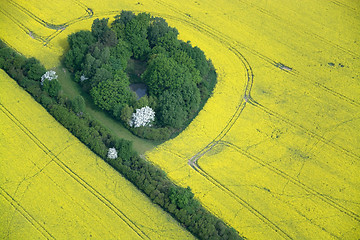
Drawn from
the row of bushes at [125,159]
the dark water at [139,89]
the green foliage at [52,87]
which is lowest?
the row of bushes at [125,159]

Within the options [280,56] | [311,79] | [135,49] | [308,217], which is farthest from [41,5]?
[308,217]

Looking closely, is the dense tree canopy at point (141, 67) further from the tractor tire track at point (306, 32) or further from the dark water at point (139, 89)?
the tractor tire track at point (306, 32)

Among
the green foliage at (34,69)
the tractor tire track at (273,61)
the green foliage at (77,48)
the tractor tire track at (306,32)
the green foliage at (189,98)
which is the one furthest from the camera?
the tractor tire track at (306,32)

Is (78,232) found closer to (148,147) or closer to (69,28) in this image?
(148,147)

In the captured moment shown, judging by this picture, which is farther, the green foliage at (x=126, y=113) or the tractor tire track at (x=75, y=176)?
the green foliage at (x=126, y=113)

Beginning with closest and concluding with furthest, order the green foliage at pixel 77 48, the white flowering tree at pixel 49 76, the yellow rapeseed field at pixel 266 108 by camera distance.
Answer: the yellow rapeseed field at pixel 266 108 < the white flowering tree at pixel 49 76 < the green foliage at pixel 77 48

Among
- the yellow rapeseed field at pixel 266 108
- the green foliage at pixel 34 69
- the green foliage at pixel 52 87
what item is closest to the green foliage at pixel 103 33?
the yellow rapeseed field at pixel 266 108

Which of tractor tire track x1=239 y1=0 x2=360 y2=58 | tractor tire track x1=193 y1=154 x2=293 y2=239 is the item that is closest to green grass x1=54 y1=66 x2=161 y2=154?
tractor tire track x1=193 y1=154 x2=293 y2=239
